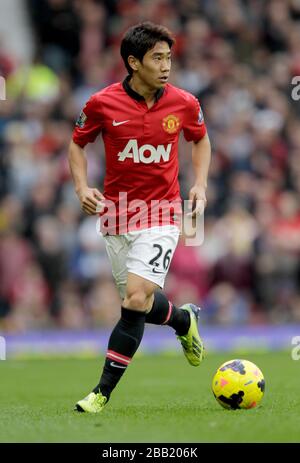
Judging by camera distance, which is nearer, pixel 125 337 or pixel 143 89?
pixel 125 337

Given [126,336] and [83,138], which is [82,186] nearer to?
[83,138]

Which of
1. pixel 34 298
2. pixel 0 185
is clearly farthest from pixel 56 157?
pixel 34 298

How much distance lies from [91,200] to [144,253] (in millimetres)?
530

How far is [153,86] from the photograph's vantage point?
8531 mm

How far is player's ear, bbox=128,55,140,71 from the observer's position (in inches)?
337

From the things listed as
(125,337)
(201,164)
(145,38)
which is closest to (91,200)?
(125,337)

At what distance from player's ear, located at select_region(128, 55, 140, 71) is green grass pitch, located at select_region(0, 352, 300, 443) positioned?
7.93ft

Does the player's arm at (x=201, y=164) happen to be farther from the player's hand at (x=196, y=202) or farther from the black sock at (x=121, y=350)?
the black sock at (x=121, y=350)

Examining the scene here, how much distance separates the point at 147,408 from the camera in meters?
8.70

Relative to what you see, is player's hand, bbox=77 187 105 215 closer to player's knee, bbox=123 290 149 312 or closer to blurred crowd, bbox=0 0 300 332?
player's knee, bbox=123 290 149 312

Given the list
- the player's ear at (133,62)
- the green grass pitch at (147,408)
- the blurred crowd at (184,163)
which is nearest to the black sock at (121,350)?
the green grass pitch at (147,408)

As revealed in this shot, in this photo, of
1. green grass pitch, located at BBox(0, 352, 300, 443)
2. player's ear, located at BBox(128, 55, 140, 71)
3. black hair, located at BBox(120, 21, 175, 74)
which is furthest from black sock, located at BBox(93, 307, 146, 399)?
black hair, located at BBox(120, 21, 175, 74)

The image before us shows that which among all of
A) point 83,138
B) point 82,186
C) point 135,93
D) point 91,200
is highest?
point 135,93

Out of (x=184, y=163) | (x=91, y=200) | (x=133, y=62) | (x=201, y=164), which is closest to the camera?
(x=91, y=200)
